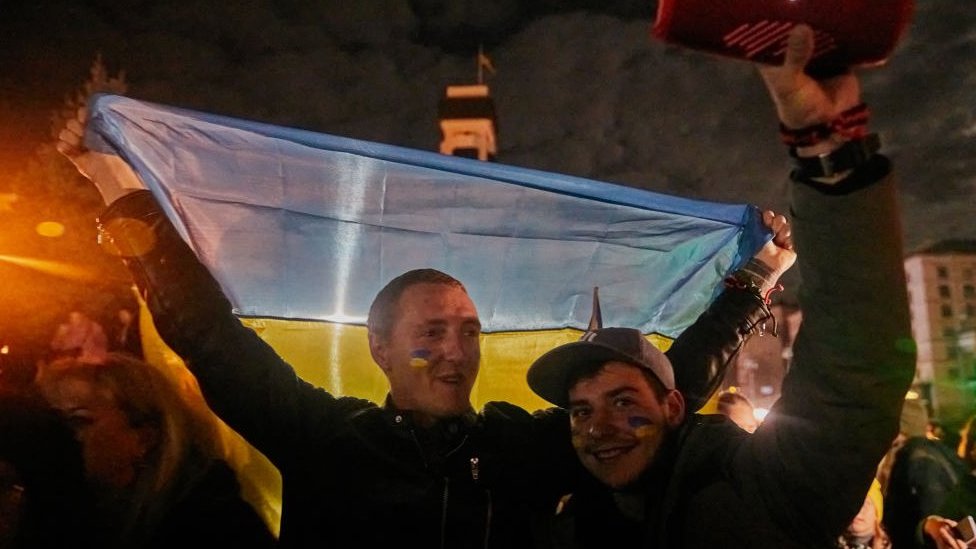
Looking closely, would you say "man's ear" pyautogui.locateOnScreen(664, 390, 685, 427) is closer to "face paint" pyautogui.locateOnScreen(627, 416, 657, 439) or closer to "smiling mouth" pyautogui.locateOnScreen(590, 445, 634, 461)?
"face paint" pyautogui.locateOnScreen(627, 416, 657, 439)

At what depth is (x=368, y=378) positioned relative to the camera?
356 centimetres

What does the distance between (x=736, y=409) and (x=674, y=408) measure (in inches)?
145

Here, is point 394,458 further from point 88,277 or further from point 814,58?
point 88,277

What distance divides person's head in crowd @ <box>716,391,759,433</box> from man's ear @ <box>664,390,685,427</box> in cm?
341

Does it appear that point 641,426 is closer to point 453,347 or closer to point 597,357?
point 597,357

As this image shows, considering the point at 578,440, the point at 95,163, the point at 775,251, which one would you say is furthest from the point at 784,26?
the point at 95,163

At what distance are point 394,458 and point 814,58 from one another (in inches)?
72.8

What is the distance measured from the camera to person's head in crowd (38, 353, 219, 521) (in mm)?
2844

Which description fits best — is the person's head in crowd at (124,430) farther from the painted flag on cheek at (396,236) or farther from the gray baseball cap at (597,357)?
the gray baseball cap at (597,357)

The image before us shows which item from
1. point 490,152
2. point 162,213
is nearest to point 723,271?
point 162,213

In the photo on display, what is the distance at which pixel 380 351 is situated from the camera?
288 centimetres

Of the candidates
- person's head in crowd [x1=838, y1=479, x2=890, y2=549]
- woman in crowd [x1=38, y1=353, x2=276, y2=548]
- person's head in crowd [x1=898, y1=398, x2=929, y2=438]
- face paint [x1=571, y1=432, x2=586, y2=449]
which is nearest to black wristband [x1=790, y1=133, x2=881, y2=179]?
face paint [x1=571, y1=432, x2=586, y2=449]

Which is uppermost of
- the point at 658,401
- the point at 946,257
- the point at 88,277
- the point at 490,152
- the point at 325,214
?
the point at 490,152

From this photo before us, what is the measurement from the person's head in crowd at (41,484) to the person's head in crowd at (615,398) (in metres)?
1.91
